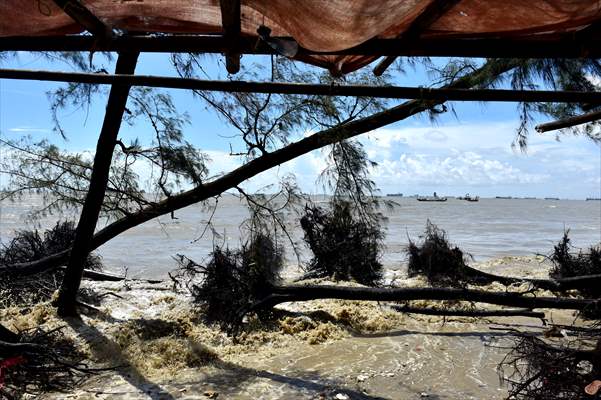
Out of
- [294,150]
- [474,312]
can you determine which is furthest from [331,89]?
[474,312]

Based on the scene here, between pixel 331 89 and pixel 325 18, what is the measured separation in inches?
25.5

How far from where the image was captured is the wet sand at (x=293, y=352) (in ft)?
14.2

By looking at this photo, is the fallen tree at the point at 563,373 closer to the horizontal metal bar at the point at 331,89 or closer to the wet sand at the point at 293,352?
the wet sand at the point at 293,352

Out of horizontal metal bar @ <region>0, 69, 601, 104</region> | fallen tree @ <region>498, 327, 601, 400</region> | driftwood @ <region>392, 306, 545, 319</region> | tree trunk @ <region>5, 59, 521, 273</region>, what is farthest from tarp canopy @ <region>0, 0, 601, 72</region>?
driftwood @ <region>392, 306, 545, 319</region>

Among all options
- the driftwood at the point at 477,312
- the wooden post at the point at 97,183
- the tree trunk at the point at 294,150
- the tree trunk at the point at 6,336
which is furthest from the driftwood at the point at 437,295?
the tree trunk at the point at 6,336

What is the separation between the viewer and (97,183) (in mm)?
5078

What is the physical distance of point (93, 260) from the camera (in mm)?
9797

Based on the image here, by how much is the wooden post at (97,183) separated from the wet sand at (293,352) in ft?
1.39

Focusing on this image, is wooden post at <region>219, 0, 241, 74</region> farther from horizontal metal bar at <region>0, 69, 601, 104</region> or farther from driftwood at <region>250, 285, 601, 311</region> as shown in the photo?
driftwood at <region>250, 285, 601, 311</region>

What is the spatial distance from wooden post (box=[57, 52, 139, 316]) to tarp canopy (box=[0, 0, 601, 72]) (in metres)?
1.95

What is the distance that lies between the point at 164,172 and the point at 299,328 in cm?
280

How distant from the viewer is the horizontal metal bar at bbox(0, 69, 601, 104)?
2.50 m

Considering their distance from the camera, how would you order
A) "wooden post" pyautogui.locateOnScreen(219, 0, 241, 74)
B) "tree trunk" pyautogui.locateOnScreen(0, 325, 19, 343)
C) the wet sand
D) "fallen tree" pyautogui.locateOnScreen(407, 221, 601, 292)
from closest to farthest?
1. "wooden post" pyautogui.locateOnScreen(219, 0, 241, 74)
2. "tree trunk" pyautogui.locateOnScreen(0, 325, 19, 343)
3. the wet sand
4. "fallen tree" pyautogui.locateOnScreen(407, 221, 601, 292)

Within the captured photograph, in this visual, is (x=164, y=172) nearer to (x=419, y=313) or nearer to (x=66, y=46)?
(x=66, y=46)
